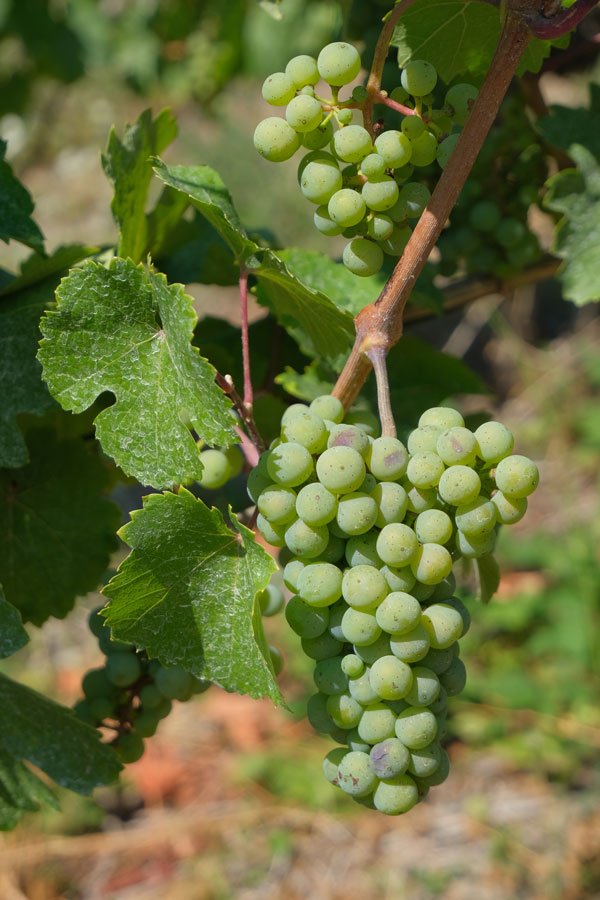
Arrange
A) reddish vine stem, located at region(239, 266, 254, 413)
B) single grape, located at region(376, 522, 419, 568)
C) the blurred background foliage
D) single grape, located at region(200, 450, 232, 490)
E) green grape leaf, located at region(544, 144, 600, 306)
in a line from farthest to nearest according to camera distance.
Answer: the blurred background foliage < green grape leaf, located at region(544, 144, 600, 306) < single grape, located at region(200, 450, 232, 490) < reddish vine stem, located at region(239, 266, 254, 413) < single grape, located at region(376, 522, 419, 568)

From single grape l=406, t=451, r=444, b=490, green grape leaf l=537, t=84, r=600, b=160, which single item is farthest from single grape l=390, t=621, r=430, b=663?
green grape leaf l=537, t=84, r=600, b=160

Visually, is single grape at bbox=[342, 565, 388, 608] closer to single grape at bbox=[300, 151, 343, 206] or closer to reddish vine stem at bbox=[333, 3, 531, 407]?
reddish vine stem at bbox=[333, 3, 531, 407]

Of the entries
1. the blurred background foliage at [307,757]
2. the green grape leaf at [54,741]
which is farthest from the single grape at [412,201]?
the blurred background foliage at [307,757]

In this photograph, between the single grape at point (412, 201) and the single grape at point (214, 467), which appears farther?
the single grape at point (214, 467)

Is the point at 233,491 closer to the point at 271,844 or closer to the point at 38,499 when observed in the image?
the point at 38,499

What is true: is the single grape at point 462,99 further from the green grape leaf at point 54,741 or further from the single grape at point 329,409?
the green grape leaf at point 54,741

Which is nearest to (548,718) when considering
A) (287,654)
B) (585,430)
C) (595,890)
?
(595,890)
